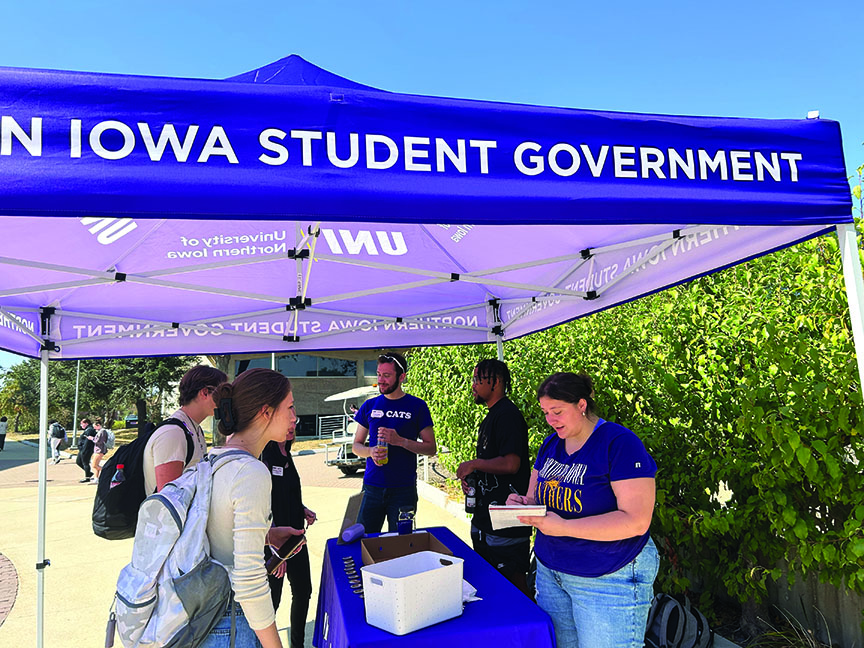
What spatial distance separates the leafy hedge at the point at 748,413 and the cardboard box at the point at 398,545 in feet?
5.28

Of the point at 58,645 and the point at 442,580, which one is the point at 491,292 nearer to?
the point at 442,580

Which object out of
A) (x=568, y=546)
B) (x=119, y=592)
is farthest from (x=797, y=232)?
(x=119, y=592)

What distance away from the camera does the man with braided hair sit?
2582 millimetres

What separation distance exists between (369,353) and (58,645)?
1211 inches

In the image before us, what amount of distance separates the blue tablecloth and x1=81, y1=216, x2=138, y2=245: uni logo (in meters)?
1.98

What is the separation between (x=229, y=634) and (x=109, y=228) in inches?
80.9

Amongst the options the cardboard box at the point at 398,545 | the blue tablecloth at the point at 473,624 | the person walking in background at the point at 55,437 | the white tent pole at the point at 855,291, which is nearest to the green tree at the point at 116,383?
the person walking in background at the point at 55,437

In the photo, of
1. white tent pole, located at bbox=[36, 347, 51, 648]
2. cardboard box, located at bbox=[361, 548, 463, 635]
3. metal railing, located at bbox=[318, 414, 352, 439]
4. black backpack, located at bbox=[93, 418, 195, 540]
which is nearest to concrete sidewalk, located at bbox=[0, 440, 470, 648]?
white tent pole, located at bbox=[36, 347, 51, 648]

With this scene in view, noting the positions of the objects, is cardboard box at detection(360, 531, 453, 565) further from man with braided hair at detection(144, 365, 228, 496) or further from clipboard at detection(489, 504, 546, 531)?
man with braided hair at detection(144, 365, 228, 496)

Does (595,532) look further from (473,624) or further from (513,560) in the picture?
(513,560)

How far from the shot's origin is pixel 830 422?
2592 mm

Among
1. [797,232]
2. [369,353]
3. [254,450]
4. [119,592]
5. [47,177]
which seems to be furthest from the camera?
[369,353]

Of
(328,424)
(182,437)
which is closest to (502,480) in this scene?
(182,437)

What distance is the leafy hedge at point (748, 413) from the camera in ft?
8.65
